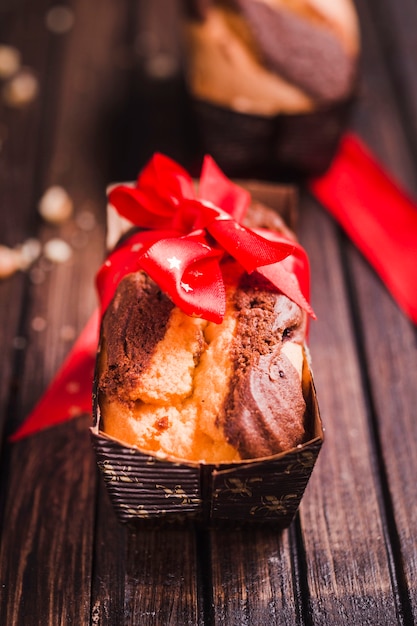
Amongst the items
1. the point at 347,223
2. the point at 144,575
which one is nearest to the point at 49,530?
the point at 144,575

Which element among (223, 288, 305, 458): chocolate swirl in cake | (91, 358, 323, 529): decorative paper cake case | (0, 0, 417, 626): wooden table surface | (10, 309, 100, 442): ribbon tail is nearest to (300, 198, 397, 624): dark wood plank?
(0, 0, 417, 626): wooden table surface

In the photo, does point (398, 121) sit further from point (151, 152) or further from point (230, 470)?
point (230, 470)

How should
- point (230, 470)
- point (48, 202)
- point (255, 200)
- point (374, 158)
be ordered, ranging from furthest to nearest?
point (374, 158) < point (48, 202) < point (255, 200) < point (230, 470)

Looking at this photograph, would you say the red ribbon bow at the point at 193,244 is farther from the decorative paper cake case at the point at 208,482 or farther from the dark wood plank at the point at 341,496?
the dark wood plank at the point at 341,496

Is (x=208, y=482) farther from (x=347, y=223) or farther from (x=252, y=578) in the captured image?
(x=347, y=223)

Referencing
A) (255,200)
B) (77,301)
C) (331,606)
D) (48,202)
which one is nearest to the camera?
(331,606)

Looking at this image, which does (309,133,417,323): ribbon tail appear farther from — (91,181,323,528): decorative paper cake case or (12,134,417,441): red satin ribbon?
(91,181,323,528): decorative paper cake case

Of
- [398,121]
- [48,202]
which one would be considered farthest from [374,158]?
[48,202]
